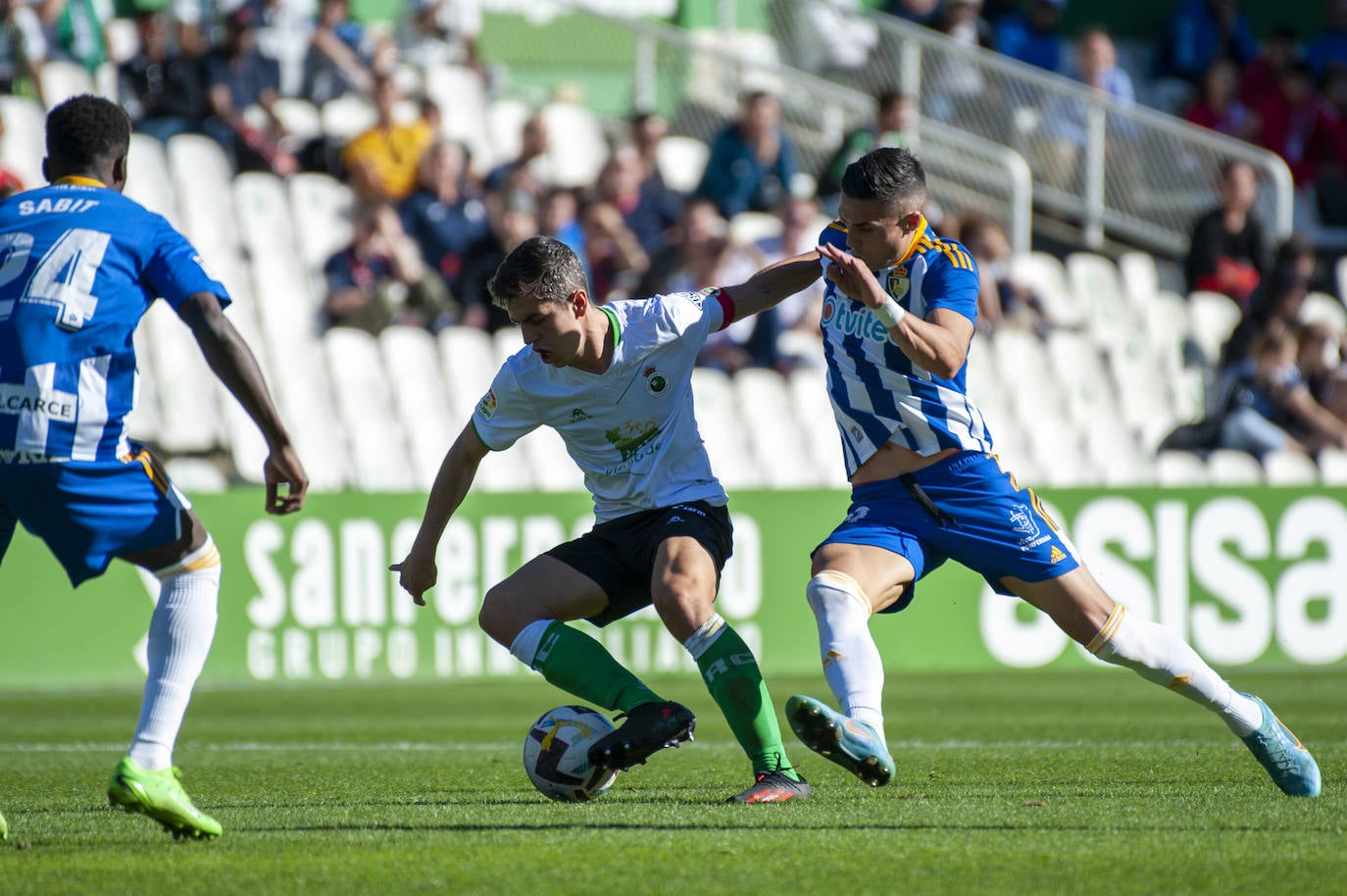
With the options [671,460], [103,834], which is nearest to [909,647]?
[671,460]

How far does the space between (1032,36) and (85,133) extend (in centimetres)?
1482

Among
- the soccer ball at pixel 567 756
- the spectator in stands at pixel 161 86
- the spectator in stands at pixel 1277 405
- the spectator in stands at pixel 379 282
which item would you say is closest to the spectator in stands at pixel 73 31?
the spectator in stands at pixel 161 86

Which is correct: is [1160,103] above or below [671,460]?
above

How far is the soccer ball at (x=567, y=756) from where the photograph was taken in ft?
19.0

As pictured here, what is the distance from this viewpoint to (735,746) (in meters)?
8.34

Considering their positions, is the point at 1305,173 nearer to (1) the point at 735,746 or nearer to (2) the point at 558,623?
(1) the point at 735,746

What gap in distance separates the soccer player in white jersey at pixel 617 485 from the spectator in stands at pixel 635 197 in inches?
341

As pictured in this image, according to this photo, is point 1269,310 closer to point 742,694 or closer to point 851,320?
point 851,320

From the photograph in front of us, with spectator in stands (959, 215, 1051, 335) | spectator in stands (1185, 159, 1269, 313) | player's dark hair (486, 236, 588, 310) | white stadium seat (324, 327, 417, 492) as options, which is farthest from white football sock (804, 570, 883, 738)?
spectator in stands (1185, 159, 1269, 313)

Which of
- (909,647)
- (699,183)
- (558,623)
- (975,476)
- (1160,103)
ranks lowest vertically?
(909,647)

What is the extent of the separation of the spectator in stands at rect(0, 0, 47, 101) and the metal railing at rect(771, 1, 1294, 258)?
738 centimetres

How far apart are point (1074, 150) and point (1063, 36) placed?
14.5 feet

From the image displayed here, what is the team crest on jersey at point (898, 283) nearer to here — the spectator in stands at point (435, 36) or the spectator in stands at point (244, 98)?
the spectator in stands at point (244, 98)

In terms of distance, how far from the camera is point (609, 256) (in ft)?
46.6
